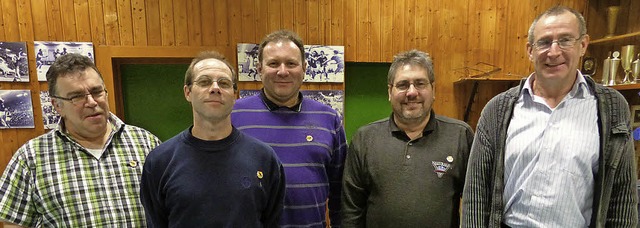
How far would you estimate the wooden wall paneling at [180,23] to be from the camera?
10.9ft

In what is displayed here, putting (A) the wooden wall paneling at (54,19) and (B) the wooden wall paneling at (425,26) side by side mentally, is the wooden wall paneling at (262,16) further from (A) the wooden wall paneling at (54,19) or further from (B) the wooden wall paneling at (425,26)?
(A) the wooden wall paneling at (54,19)

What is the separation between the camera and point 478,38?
12.5ft

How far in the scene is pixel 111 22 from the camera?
3199 millimetres

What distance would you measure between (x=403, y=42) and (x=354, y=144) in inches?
88.0

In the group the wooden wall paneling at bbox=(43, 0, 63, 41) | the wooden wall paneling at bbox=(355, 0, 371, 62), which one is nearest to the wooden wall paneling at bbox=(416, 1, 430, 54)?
the wooden wall paneling at bbox=(355, 0, 371, 62)

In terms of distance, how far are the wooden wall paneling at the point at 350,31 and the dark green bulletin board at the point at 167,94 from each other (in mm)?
134

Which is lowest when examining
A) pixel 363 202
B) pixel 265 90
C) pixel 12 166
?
pixel 363 202

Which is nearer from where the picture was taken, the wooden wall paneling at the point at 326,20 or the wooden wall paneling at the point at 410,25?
the wooden wall paneling at the point at 326,20

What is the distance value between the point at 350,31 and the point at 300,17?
0.54 m

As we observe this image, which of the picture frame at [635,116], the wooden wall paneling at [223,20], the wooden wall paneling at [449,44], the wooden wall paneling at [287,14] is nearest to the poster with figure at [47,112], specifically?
the wooden wall paneling at [223,20]

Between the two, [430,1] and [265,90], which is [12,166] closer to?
[265,90]

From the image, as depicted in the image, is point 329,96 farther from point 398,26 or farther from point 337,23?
point 398,26

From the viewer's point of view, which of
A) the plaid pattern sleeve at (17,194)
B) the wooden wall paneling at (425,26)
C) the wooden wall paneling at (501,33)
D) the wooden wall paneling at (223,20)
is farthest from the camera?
the wooden wall paneling at (501,33)

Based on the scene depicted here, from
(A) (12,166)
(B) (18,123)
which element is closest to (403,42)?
(A) (12,166)
